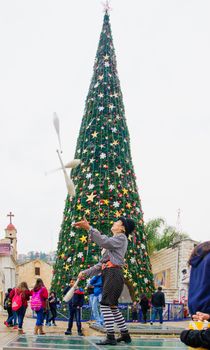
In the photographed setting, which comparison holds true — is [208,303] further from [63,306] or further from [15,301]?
[63,306]

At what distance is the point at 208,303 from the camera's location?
2.97 m

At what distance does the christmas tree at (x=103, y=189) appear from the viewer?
1705cm

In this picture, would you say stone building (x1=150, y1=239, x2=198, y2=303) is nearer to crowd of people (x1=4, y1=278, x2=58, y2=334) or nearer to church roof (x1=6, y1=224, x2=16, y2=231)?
crowd of people (x1=4, y1=278, x2=58, y2=334)

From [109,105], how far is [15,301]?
1027 centimetres

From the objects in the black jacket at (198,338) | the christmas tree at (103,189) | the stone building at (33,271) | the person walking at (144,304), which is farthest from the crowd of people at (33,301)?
the stone building at (33,271)

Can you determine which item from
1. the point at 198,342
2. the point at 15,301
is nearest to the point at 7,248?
the point at 15,301

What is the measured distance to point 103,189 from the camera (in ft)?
57.9

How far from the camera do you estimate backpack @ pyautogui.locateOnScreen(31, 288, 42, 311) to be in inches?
378

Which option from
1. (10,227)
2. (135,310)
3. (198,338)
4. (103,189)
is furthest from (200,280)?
(10,227)

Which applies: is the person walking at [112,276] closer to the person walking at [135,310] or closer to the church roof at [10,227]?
the person walking at [135,310]

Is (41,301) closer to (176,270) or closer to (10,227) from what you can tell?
(176,270)

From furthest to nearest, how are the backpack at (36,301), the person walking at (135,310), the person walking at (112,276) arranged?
the person walking at (135,310) < the backpack at (36,301) < the person walking at (112,276)

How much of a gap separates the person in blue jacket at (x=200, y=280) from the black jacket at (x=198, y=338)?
0.13 metres

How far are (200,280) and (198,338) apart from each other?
37cm
